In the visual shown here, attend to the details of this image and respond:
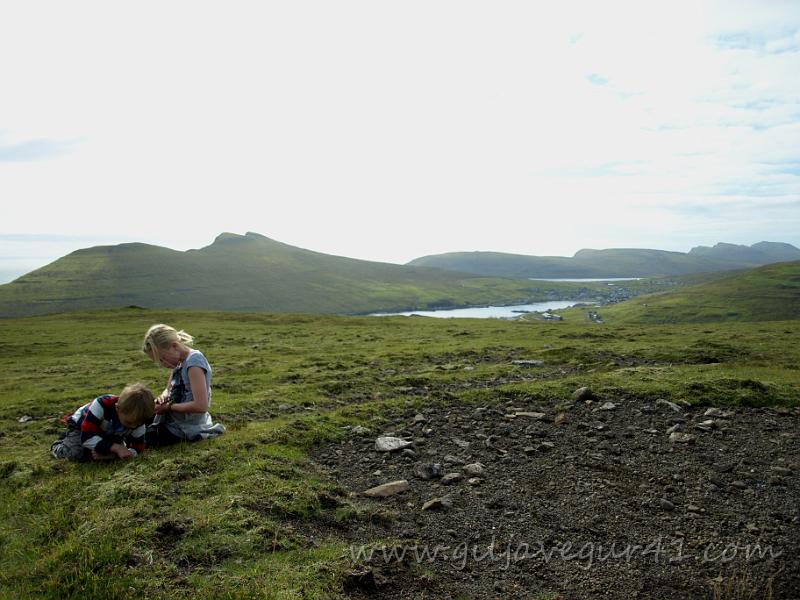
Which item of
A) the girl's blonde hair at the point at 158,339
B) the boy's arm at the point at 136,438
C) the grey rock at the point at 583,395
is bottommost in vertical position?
the grey rock at the point at 583,395

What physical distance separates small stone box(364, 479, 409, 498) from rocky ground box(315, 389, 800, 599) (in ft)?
0.09

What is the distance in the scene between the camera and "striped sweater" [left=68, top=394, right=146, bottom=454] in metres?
10.4

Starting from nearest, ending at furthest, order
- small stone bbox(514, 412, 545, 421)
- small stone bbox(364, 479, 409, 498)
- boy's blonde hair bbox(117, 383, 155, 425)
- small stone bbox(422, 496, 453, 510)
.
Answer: small stone bbox(422, 496, 453, 510), small stone bbox(364, 479, 409, 498), boy's blonde hair bbox(117, 383, 155, 425), small stone bbox(514, 412, 545, 421)

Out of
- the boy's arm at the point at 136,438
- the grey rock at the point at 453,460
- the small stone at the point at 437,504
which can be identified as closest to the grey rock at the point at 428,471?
the grey rock at the point at 453,460

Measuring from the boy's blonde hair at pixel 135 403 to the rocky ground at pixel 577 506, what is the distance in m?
4.10

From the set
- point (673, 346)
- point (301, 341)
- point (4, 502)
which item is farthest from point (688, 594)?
point (301, 341)

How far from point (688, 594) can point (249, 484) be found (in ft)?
24.4

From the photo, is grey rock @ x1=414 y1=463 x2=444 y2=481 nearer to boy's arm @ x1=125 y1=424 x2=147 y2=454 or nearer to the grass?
the grass

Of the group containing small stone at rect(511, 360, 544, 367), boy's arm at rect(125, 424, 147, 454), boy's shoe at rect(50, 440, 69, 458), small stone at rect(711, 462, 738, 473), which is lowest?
small stone at rect(511, 360, 544, 367)

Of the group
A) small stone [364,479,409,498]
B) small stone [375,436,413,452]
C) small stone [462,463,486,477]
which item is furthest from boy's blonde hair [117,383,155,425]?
small stone [462,463,486,477]

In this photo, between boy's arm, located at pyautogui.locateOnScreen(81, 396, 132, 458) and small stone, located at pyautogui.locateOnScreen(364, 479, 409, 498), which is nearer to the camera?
small stone, located at pyautogui.locateOnScreen(364, 479, 409, 498)

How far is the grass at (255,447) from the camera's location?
695 cm

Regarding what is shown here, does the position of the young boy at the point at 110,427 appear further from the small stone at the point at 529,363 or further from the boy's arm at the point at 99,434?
the small stone at the point at 529,363

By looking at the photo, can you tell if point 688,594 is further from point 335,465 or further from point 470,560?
point 335,465
